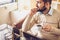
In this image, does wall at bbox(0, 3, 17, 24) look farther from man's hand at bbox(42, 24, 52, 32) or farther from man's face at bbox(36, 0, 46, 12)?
man's hand at bbox(42, 24, 52, 32)

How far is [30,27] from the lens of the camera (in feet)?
3.00

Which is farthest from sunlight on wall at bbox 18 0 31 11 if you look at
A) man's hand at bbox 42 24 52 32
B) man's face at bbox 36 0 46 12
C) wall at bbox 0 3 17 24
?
man's hand at bbox 42 24 52 32

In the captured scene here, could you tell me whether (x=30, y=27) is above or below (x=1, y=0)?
below

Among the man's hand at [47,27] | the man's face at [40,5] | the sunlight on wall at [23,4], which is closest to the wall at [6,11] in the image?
the sunlight on wall at [23,4]

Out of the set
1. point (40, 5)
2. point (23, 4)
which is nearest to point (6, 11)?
point (23, 4)

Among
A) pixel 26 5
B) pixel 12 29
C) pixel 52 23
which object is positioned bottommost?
pixel 12 29

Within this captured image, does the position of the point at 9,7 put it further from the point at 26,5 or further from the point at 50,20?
the point at 50,20

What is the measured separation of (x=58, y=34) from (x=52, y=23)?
3.8 inches

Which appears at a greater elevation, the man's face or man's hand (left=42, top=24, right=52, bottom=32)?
the man's face

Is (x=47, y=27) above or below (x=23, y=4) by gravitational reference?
below

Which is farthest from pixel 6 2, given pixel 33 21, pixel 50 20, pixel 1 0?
pixel 50 20

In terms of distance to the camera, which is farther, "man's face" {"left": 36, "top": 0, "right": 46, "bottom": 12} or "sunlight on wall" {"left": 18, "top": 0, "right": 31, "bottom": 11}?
"sunlight on wall" {"left": 18, "top": 0, "right": 31, "bottom": 11}

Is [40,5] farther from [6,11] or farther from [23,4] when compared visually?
[6,11]

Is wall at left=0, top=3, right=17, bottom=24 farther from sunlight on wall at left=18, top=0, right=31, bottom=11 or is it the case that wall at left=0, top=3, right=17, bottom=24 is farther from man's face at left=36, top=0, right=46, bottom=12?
man's face at left=36, top=0, right=46, bottom=12
